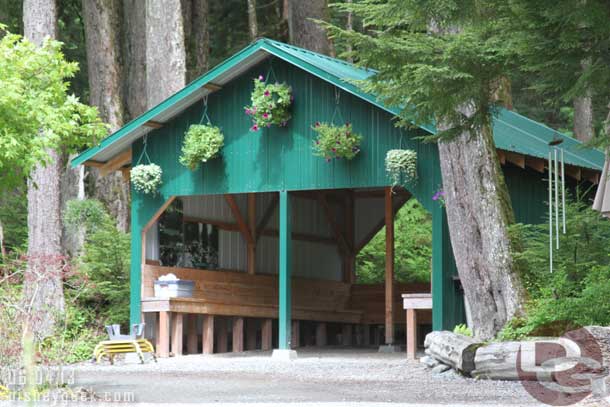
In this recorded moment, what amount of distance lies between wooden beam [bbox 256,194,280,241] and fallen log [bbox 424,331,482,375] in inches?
292

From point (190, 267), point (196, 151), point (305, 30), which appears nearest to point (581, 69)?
point (196, 151)

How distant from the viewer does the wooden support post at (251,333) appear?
20875mm

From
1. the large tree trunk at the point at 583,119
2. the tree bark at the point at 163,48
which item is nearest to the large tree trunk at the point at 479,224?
the tree bark at the point at 163,48

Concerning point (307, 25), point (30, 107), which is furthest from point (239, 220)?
point (30, 107)

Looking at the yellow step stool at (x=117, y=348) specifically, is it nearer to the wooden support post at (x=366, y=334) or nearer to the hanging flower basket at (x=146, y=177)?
the hanging flower basket at (x=146, y=177)

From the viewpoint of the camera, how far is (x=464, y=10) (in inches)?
347

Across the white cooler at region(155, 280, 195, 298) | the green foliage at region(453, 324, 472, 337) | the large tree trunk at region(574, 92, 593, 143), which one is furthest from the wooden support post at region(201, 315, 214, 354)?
the large tree trunk at region(574, 92, 593, 143)

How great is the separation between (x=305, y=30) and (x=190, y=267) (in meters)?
6.40

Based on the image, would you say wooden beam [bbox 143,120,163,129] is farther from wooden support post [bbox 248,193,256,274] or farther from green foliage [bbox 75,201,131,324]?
green foliage [bbox 75,201,131,324]

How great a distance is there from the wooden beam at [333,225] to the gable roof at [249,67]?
387 centimetres

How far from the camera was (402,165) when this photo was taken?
15836 millimetres

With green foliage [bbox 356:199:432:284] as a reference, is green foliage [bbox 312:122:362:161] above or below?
above

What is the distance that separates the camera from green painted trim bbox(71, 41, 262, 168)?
664 inches

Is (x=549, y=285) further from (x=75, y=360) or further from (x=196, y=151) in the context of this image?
(x=75, y=360)
